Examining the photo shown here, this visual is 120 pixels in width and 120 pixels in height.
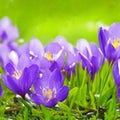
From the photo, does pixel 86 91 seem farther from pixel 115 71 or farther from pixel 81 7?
pixel 81 7

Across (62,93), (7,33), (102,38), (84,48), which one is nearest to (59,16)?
(7,33)

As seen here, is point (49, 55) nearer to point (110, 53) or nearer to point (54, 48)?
point (54, 48)

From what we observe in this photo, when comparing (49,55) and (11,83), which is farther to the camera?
(49,55)

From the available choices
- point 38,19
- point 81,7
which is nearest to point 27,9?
point 38,19

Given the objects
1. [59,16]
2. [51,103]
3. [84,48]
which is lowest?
[51,103]

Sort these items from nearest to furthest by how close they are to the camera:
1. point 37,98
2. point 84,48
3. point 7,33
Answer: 1. point 37,98
2. point 84,48
3. point 7,33

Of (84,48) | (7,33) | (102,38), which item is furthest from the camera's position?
(7,33)

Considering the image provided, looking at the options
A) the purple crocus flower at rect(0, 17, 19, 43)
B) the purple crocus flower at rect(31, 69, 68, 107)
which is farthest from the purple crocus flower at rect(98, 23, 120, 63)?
the purple crocus flower at rect(0, 17, 19, 43)
